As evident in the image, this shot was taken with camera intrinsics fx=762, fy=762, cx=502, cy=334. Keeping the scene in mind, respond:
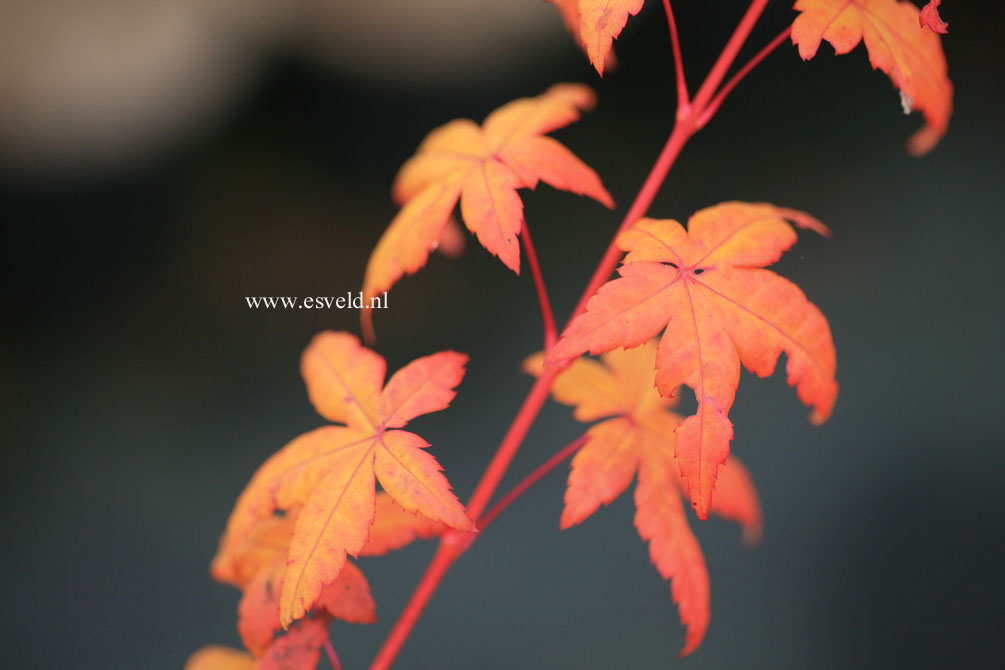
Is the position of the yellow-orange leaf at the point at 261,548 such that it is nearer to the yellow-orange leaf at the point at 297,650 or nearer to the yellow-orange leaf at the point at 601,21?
the yellow-orange leaf at the point at 297,650

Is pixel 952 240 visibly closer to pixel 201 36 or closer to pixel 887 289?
pixel 887 289

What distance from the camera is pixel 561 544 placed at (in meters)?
1.52

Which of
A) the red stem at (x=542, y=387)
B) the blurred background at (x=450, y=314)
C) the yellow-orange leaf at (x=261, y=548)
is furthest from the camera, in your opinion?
the blurred background at (x=450, y=314)

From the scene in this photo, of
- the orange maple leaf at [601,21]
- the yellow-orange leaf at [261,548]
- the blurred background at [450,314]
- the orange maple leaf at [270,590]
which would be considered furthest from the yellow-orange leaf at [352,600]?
the blurred background at [450,314]

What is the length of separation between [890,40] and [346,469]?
45cm

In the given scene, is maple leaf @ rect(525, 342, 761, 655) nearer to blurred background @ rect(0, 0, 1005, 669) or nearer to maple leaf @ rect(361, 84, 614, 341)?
maple leaf @ rect(361, 84, 614, 341)

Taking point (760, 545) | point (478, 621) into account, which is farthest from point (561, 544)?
point (760, 545)

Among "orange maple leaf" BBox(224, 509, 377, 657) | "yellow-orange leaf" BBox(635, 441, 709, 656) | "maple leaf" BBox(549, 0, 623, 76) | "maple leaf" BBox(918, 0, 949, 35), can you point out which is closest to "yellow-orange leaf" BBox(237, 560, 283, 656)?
"orange maple leaf" BBox(224, 509, 377, 657)

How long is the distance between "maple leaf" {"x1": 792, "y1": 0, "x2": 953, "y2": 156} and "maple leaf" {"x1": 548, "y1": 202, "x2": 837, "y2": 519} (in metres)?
0.12

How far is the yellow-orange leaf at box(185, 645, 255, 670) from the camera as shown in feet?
2.24

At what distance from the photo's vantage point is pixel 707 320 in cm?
46

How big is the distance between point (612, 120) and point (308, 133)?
0.65m

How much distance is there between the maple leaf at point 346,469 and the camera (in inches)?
17.8

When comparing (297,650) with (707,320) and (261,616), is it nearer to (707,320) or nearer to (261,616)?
(261,616)
